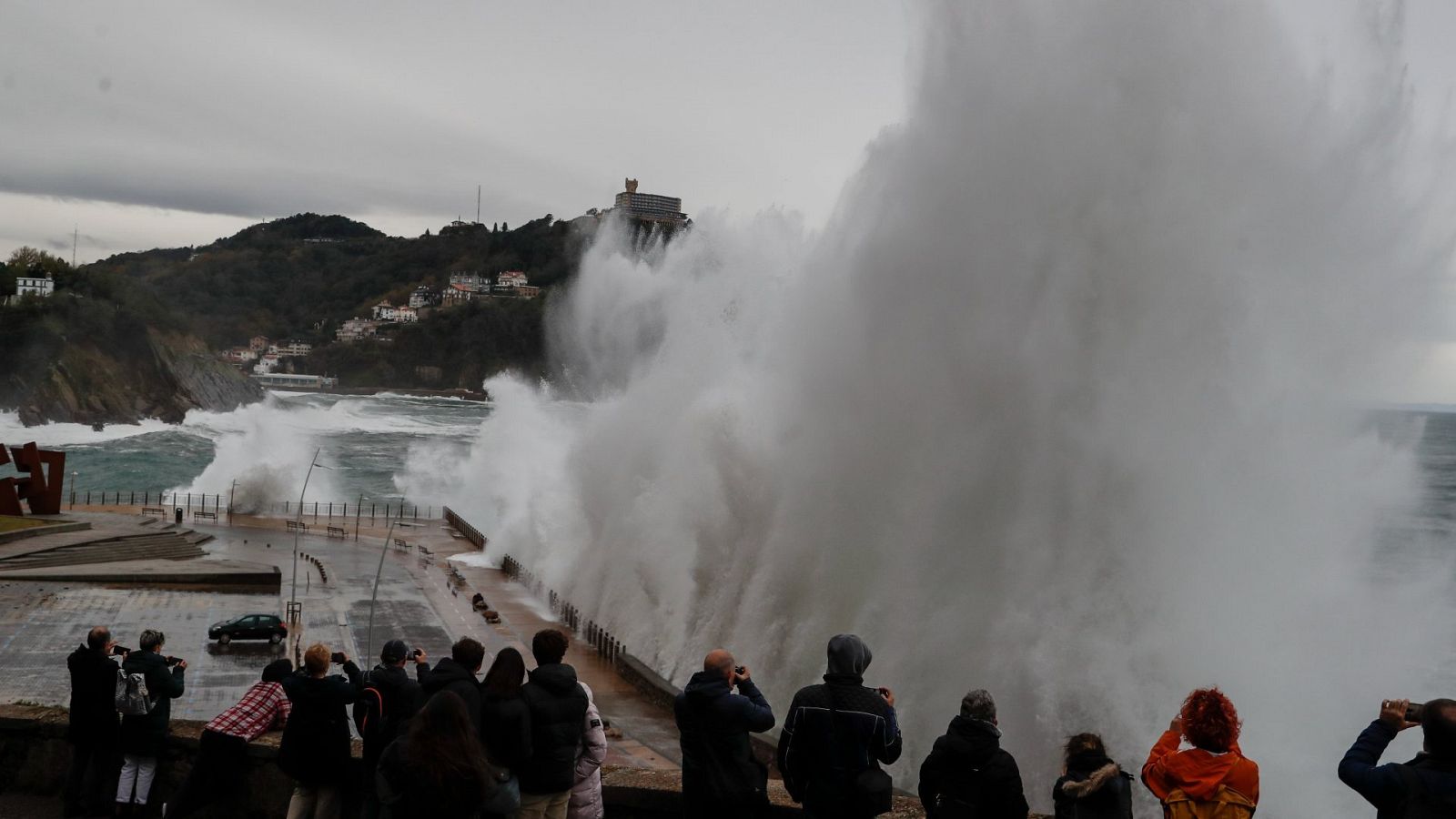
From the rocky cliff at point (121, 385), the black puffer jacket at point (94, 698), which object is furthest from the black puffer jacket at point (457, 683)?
the rocky cliff at point (121, 385)

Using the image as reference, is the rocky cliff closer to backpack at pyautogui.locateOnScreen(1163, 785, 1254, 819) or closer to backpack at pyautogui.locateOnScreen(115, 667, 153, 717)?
backpack at pyautogui.locateOnScreen(115, 667, 153, 717)

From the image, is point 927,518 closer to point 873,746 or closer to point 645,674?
point 645,674

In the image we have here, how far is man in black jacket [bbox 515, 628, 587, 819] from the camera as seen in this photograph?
18.7 feet

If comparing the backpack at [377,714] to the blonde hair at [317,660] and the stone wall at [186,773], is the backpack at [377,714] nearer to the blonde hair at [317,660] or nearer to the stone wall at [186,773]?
the blonde hair at [317,660]

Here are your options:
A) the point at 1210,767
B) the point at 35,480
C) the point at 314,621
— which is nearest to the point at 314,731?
the point at 1210,767

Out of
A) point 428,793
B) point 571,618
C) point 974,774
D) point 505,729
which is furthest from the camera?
point 571,618

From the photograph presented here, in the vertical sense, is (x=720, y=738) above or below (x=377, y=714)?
above

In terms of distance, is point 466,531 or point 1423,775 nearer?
point 1423,775

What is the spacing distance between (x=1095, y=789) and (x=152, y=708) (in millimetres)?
5643

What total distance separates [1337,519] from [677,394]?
61.5ft

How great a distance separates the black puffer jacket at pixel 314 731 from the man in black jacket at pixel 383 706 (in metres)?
0.13

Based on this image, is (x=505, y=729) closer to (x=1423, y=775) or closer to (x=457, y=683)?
(x=457, y=683)

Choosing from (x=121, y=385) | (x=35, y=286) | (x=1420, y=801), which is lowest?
(x=121, y=385)

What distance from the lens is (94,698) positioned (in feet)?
23.5
